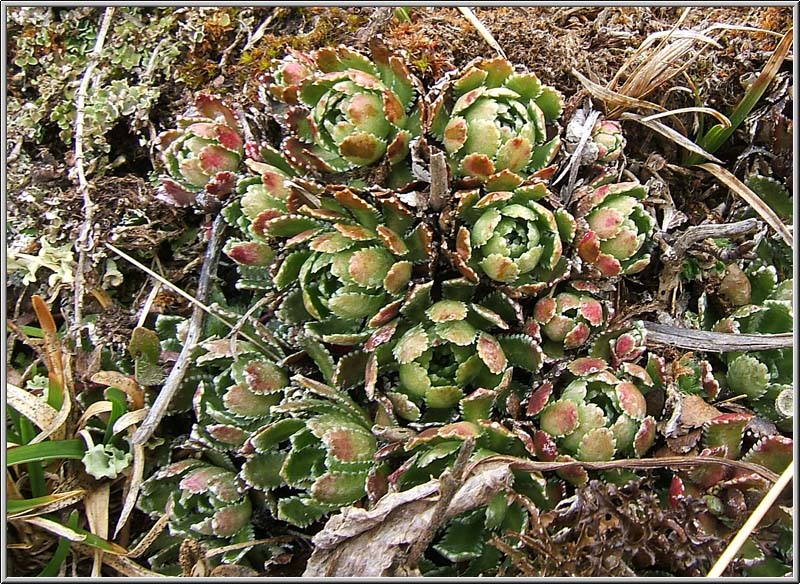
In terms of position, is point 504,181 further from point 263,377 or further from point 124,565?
point 124,565

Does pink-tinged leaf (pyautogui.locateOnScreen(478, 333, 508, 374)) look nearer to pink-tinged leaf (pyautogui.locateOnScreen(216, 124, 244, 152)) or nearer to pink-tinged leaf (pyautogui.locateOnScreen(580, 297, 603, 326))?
pink-tinged leaf (pyautogui.locateOnScreen(580, 297, 603, 326))

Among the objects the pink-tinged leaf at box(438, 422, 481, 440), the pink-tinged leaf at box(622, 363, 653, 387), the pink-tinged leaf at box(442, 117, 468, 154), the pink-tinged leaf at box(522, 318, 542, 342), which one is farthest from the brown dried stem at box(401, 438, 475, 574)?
the pink-tinged leaf at box(442, 117, 468, 154)

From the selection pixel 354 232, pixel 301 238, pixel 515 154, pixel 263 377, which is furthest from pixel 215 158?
pixel 515 154

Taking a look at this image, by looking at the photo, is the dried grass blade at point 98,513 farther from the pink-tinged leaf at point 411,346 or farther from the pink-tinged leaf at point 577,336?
the pink-tinged leaf at point 577,336

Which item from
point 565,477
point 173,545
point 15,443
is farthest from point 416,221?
point 15,443

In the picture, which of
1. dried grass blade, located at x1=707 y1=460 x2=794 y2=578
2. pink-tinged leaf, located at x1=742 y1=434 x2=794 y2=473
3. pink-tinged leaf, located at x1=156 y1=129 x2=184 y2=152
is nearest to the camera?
dried grass blade, located at x1=707 y1=460 x2=794 y2=578
